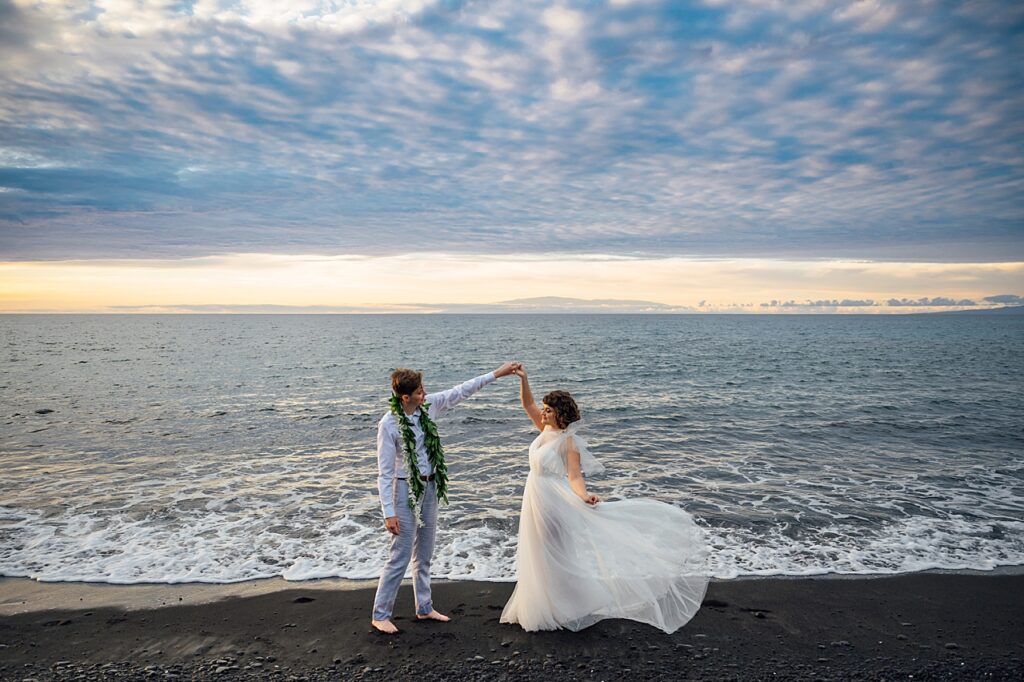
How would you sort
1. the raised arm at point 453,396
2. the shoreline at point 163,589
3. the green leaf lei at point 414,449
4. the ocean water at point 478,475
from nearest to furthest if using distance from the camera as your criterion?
the green leaf lei at point 414,449 < the raised arm at point 453,396 < the shoreline at point 163,589 < the ocean water at point 478,475

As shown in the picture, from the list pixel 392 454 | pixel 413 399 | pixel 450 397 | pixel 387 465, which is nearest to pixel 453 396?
pixel 450 397

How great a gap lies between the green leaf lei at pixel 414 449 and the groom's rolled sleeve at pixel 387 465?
0.12m

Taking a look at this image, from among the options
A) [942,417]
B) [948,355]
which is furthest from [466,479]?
[948,355]

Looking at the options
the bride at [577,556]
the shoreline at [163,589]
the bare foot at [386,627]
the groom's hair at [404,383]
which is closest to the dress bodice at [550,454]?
the bride at [577,556]

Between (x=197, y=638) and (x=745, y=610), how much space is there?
607cm

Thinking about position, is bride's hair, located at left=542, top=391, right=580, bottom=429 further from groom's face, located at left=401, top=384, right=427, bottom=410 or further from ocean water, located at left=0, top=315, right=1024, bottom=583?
ocean water, located at left=0, top=315, right=1024, bottom=583

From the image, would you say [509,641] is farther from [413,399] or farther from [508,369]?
[508,369]

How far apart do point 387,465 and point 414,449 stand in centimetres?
30

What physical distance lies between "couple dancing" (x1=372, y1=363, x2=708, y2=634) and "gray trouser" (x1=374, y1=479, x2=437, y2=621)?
0.03 ft

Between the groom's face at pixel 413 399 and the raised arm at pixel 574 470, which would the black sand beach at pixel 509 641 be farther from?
the groom's face at pixel 413 399

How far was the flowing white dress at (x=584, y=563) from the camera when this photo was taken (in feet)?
19.6

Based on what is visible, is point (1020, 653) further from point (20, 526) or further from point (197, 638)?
point (20, 526)

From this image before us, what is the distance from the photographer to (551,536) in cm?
597

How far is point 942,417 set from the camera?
75.2ft
